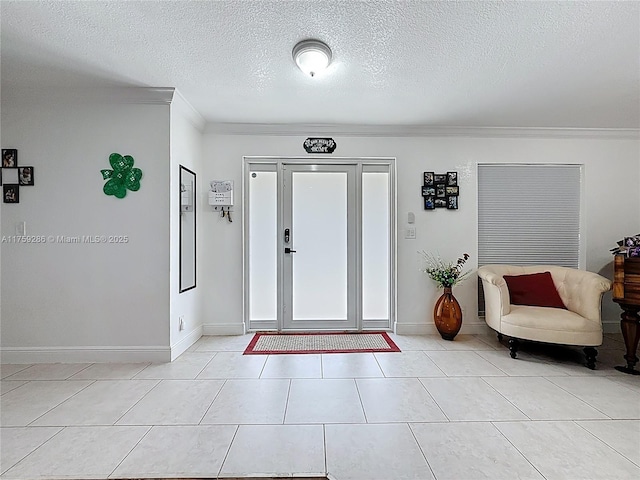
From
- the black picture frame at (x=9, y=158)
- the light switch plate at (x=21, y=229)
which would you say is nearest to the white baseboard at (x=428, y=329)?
the light switch plate at (x=21, y=229)

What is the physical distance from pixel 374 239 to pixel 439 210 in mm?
841

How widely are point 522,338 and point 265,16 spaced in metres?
3.32

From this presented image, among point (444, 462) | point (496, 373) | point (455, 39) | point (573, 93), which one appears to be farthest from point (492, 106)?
point (444, 462)

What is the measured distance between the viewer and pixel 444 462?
168cm

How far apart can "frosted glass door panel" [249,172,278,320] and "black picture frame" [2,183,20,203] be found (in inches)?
87.2

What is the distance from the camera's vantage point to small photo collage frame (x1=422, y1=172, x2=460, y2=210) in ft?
13.1

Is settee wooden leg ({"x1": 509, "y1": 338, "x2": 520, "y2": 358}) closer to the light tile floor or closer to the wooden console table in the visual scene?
the light tile floor

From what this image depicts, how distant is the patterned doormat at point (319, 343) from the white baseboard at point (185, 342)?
2.02ft

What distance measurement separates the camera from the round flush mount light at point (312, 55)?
2221 mm

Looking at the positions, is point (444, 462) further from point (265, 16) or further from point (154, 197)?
point (154, 197)

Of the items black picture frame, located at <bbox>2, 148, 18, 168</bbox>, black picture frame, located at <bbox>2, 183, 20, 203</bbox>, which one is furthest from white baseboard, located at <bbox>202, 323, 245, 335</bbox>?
black picture frame, located at <bbox>2, 148, 18, 168</bbox>

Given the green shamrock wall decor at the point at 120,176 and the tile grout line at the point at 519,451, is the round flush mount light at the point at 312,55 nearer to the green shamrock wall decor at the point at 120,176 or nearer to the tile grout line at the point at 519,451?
the green shamrock wall decor at the point at 120,176

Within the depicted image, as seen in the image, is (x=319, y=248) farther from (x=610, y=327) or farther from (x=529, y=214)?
(x=610, y=327)

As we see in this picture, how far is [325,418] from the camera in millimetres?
2094
